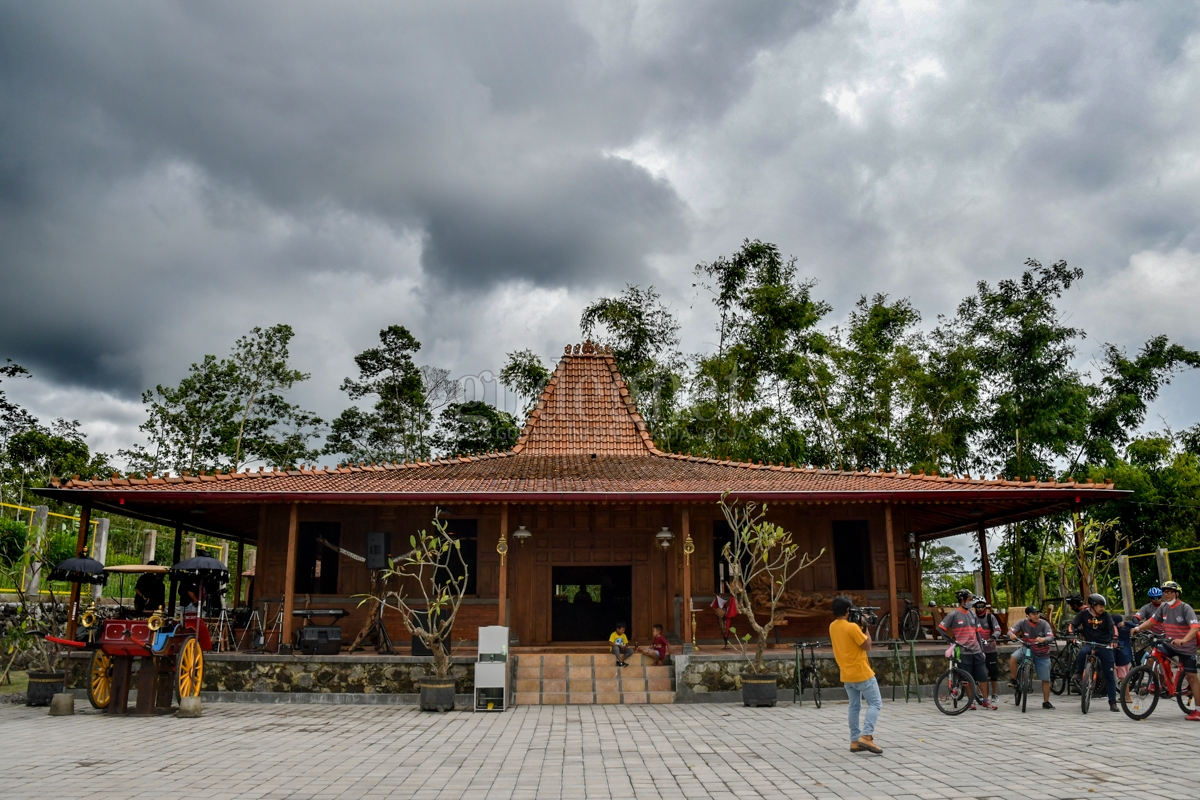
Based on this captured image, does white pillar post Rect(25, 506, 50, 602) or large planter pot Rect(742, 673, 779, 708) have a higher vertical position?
white pillar post Rect(25, 506, 50, 602)

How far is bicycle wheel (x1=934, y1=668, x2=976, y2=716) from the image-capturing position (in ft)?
31.7

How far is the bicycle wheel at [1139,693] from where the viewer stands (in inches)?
341

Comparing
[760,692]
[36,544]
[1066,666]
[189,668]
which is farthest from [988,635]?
[36,544]

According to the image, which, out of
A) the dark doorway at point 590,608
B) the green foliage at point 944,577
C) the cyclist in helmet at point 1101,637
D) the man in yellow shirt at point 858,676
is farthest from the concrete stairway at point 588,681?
the green foliage at point 944,577

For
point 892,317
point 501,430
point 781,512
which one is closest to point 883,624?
point 781,512

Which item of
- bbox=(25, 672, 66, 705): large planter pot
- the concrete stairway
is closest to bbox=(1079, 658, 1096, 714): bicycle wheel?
the concrete stairway

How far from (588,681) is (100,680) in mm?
6349

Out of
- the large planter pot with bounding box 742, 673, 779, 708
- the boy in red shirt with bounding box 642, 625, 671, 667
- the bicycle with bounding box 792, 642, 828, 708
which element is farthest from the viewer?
the boy in red shirt with bounding box 642, 625, 671, 667

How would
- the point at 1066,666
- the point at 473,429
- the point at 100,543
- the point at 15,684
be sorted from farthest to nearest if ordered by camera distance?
1. the point at 473,429
2. the point at 100,543
3. the point at 15,684
4. the point at 1066,666

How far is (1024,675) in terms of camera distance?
9883mm

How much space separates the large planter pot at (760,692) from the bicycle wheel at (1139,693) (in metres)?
3.96

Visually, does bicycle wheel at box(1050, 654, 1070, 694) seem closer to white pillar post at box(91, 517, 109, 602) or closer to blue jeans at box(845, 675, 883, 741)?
blue jeans at box(845, 675, 883, 741)

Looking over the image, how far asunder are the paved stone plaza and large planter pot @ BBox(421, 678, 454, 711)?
0.36m

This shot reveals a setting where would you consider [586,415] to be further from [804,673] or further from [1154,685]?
[1154,685]
